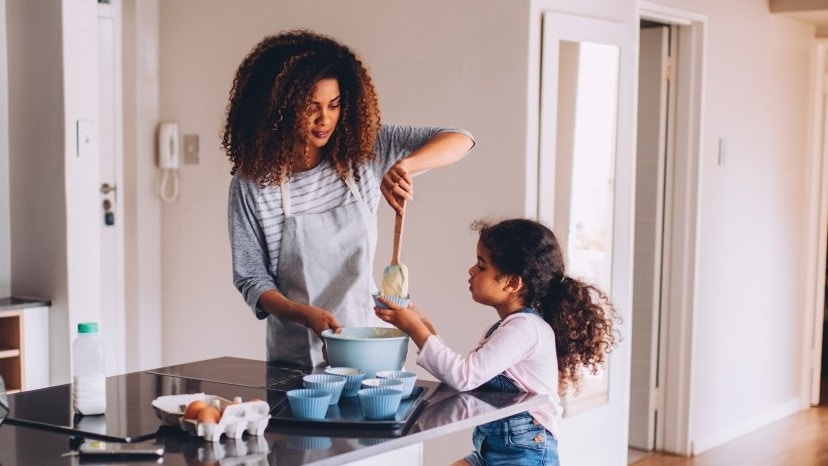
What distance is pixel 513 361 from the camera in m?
2.09

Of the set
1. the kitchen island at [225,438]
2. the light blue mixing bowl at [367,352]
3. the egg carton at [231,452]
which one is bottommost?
the kitchen island at [225,438]

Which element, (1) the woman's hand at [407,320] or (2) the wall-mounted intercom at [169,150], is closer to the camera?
(1) the woman's hand at [407,320]

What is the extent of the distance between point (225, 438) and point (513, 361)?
0.66 m

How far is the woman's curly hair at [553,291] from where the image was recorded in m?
2.23

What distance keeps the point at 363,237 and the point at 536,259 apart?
39 centimetres

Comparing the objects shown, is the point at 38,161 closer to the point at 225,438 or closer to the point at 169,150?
the point at 169,150

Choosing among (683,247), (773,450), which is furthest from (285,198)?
(773,450)

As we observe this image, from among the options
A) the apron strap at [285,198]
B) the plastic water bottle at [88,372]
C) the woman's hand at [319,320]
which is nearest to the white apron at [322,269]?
the apron strap at [285,198]

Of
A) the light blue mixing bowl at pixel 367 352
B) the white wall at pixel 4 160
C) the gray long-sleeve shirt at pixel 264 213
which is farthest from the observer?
the white wall at pixel 4 160

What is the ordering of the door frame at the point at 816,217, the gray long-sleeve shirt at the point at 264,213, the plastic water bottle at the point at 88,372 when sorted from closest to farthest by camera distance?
the plastic water bottle at the point at 88,372, the gray long-sleeve shirt at the point at 264,213, the door frame at the point at 816,217

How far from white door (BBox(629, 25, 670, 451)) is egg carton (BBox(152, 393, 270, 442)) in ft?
11.0

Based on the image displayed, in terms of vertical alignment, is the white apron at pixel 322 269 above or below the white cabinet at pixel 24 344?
above

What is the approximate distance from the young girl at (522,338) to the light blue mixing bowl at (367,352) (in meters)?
0.05

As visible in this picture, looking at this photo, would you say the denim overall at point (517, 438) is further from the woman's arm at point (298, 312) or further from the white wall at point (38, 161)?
the white wall at point (38, 161)
